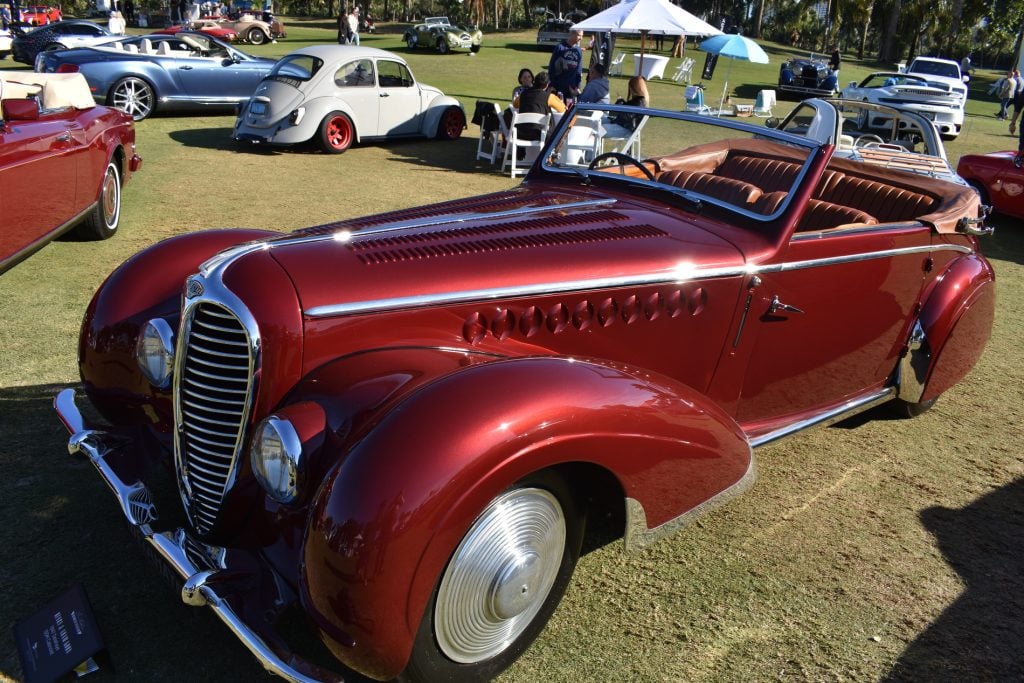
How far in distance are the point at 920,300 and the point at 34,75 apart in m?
7.30

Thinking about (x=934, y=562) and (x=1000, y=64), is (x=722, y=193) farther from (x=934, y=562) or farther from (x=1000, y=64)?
(x=1000, y=64)

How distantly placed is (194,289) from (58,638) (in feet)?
3.80

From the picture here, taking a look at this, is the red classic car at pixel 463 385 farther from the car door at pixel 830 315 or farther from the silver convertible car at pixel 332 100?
the silver convertible car at pixel 332 100

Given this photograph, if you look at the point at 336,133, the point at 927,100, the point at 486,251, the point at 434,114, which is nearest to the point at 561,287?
the point at 486,251

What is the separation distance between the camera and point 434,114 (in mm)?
12695

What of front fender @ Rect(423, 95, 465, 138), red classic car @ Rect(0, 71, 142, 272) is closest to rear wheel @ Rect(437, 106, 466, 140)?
front fender @ Rect(423, 95, 465, 138)

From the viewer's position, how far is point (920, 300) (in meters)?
4.17

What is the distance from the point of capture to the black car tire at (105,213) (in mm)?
6645

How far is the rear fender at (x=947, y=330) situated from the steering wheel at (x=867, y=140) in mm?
2978

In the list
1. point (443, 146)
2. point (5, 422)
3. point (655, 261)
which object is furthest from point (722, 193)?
point (443, 146)

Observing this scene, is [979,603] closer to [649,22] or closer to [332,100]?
[332,100]

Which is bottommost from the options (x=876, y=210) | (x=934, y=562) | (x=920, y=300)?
(x=934, y=562)

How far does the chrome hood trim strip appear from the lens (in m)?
2.59

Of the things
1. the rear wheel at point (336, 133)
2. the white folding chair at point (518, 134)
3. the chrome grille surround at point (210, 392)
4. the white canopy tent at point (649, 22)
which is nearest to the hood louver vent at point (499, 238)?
the chrome grille surround at point (210, 392)
